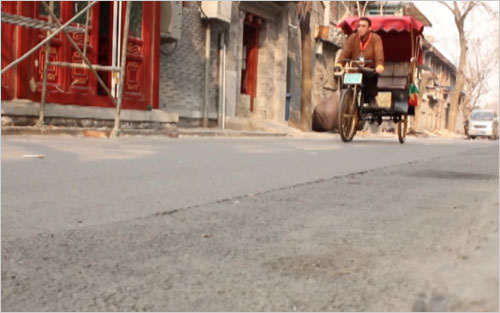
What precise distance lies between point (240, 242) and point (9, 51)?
8.37m

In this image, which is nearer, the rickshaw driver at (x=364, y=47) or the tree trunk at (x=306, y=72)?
the rickshaw driver at (x=364, y=47)

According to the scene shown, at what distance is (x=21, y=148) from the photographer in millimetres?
6000

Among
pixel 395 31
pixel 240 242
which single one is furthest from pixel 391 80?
pixel 240 242

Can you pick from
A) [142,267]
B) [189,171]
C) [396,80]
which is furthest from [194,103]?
[142,267]

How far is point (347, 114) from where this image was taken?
10.2m

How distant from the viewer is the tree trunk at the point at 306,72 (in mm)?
21500

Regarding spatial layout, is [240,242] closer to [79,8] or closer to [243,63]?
[79,8]

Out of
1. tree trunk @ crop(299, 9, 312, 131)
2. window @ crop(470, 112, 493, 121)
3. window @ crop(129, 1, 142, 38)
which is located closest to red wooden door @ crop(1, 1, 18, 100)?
window @ crop(129, 1, 142, 38)

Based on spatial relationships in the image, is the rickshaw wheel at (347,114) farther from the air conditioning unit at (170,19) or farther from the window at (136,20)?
the air conditioning unit at (170,19)

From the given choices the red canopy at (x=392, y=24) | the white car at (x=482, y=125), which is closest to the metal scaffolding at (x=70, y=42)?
the red canopy at (x=392, y=24)

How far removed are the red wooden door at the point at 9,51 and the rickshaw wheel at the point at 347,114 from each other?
5.03 metres

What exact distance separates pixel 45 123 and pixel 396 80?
643 centimetres

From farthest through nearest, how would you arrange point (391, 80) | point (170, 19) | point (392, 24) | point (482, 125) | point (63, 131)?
point (482, 125), point (170, 19), point (391, 80), point (392, 24), point (63, 131)

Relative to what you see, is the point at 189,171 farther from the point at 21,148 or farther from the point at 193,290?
the point at 193,290
